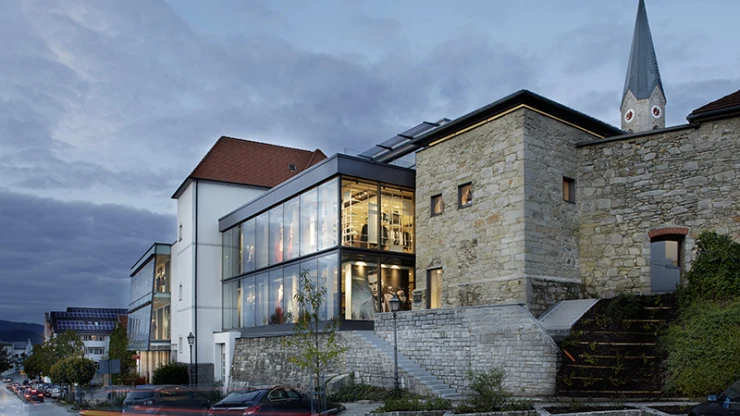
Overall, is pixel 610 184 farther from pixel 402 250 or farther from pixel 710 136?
pixel 402 250

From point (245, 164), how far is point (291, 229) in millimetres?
10228

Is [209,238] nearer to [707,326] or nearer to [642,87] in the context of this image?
[707,326]

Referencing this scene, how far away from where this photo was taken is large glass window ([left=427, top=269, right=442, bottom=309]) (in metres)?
24.2

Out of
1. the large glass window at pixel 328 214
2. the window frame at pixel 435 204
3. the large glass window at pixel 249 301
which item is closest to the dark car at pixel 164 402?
the large glass window at pixel 328 214

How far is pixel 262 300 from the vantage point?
3122 cm

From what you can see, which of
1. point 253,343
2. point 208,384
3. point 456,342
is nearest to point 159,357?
point 208,384

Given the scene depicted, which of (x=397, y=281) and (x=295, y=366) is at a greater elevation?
(x=397, y=281)

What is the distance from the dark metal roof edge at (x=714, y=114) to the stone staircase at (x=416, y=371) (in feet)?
36.7

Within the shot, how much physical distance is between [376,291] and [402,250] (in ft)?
7.12

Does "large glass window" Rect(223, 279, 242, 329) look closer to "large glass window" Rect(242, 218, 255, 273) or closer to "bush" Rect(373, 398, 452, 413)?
"large glass window" Rect(242, 218, 255, 273)

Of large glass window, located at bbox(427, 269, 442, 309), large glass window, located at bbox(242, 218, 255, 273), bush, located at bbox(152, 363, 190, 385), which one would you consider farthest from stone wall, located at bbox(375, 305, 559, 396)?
bush, located at bbox(152, 363, 190, 385)

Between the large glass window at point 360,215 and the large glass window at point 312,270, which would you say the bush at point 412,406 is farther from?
the large glass window at point 312,270

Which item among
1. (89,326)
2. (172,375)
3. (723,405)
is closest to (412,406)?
(723,405)

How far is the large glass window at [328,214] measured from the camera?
84.3ft
